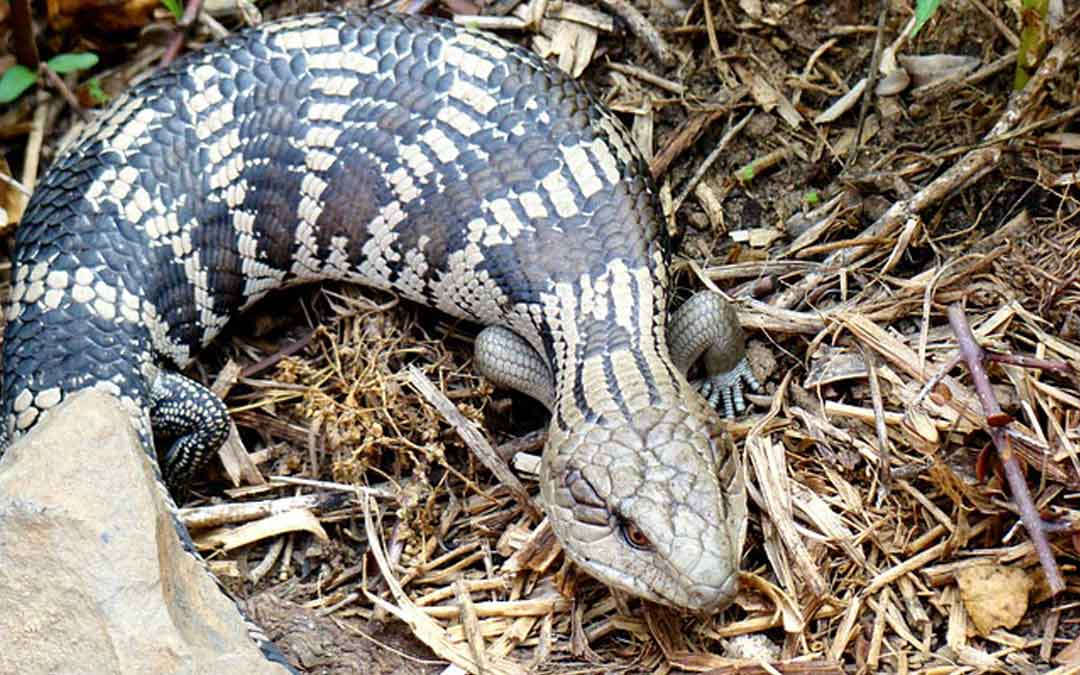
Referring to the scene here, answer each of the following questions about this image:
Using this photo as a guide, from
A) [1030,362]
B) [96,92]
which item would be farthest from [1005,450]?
[96,92]

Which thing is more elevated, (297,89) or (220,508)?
(297,89)

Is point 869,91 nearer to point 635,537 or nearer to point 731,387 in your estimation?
point 731,387

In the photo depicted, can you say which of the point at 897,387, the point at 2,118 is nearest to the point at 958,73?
the point at 897,387

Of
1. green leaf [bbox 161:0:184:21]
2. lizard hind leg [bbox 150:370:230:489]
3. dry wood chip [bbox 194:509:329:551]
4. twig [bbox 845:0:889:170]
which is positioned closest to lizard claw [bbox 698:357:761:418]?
twig [bbox 845:0:889:170]

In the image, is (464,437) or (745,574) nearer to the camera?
(745,574)

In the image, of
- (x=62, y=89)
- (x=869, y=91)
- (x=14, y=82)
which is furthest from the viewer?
(x=62, y=89)

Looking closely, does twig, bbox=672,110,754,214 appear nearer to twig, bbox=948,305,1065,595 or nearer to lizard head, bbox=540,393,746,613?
lizard head, bbox=540,393,746,613

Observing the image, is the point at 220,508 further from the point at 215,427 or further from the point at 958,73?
the point at 958,73
